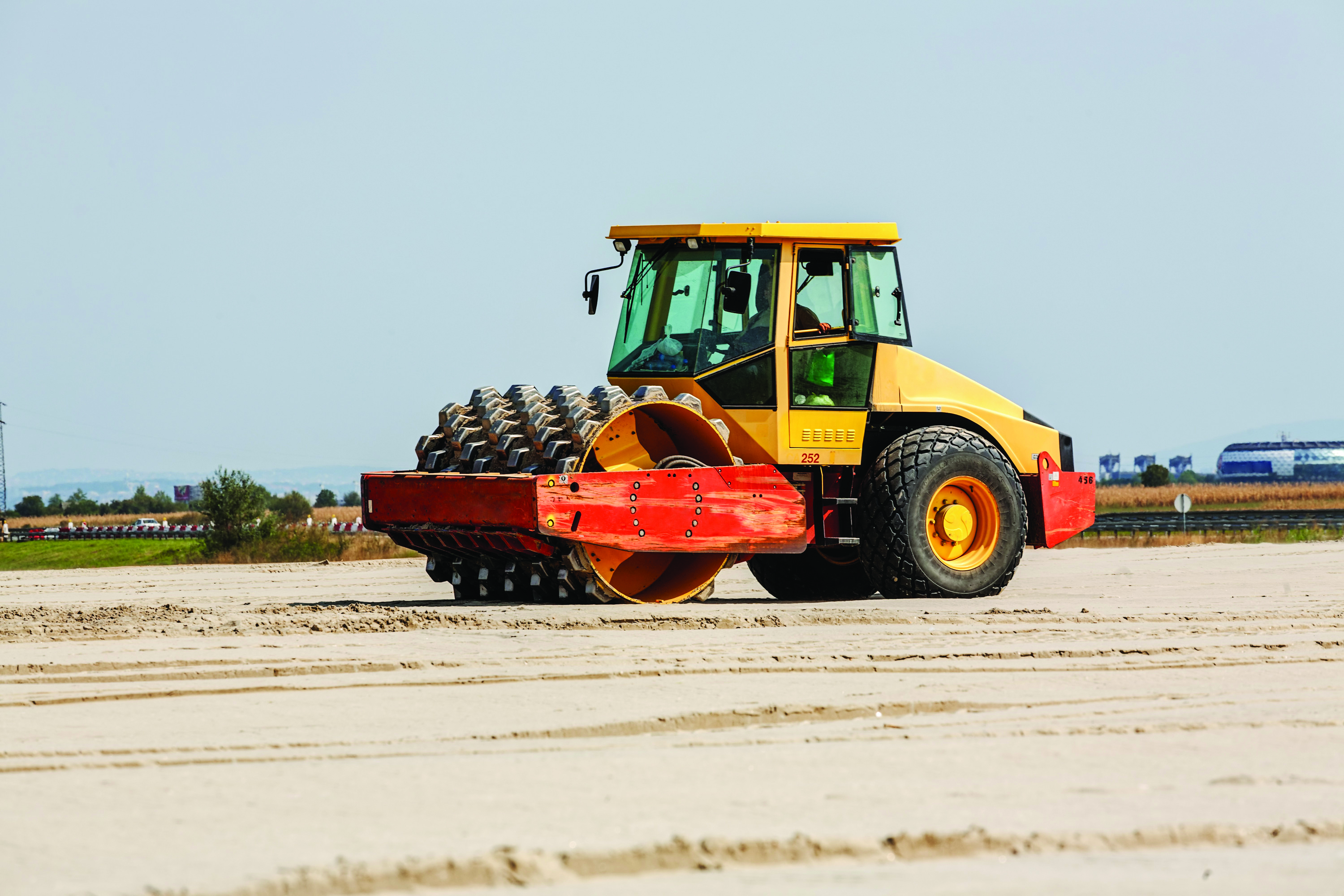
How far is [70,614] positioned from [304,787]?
22.8ft

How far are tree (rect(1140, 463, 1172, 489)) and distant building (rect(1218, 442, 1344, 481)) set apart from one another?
90.5m

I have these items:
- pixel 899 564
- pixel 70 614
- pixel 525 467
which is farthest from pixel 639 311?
pixel 70 614

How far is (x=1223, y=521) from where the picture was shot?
38875 mm

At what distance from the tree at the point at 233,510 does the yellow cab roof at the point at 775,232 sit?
1552cm

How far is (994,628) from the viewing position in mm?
10508

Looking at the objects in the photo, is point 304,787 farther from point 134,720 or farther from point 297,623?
point 297,623

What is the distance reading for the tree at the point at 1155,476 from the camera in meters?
83.9

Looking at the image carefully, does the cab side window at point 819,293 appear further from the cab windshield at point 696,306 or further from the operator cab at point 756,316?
the cab windshield at point 696,306

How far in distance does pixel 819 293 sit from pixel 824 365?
60 cm

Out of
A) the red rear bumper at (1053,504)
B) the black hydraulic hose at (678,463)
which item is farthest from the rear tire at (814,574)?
the black hydraulic hose at (678,463)

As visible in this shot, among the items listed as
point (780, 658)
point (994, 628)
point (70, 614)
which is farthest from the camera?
point (70, 614)

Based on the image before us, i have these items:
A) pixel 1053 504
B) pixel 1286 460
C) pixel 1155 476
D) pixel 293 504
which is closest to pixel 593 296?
pixel 1053 504

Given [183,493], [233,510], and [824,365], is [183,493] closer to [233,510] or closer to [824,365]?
[233,510]

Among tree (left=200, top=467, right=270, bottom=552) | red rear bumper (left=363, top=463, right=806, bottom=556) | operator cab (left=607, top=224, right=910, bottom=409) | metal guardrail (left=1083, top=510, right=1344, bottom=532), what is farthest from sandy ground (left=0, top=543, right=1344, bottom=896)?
metal guardrail (left=1083, top=510, right=1344, bottom=532)
